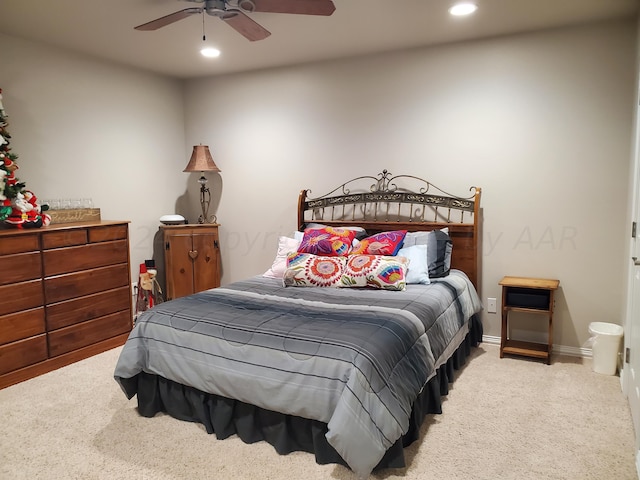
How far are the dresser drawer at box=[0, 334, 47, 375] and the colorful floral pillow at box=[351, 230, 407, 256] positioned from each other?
96.6 inches

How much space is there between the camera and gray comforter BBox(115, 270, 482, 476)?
6.65 ft

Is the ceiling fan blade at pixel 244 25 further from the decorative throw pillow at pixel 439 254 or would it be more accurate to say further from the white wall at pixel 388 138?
the decorative throw pillow at pixel 439 254

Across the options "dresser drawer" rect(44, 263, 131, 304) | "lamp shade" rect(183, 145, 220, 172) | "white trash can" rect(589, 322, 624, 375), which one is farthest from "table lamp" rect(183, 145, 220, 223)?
"white trash can" rect(589, 322, 624, 375)

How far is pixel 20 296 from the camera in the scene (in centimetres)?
328

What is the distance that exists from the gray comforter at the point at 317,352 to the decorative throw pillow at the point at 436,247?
434 mm

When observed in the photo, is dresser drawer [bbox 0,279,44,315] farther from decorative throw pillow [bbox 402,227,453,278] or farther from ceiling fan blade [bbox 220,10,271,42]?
decorative throw pillow [bbox 402,227,453,278]

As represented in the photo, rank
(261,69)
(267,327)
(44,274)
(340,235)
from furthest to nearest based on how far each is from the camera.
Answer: (261,69), (340,235), (44,274), (267,327)

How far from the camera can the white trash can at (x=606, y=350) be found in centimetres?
323

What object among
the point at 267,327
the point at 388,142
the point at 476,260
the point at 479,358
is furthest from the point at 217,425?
the point at 388,142

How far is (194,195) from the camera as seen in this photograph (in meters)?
5.38

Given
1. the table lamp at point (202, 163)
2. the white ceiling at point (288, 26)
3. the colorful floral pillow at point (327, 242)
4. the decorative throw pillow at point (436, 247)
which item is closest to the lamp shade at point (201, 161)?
the table lamp at point (202, 163)

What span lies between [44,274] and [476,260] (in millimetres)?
3400

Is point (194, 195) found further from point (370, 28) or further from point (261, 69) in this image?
point (370, 28)

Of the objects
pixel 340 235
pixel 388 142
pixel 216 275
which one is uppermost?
pixel 388 142
